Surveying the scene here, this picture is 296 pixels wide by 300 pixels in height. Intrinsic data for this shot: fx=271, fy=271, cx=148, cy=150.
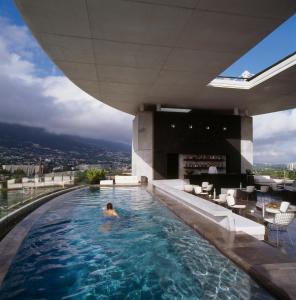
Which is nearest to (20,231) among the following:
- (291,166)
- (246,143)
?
(246,143)

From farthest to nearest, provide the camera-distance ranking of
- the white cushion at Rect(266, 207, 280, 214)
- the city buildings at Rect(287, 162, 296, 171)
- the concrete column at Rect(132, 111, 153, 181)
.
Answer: the concrete column at Rect(132, 111, 153, 181) < the city buildings at Rect(287, 162, 296, 171) < the white cushion at Rect(266, 207, 280, 214)

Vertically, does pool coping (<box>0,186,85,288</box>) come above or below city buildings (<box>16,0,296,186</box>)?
below

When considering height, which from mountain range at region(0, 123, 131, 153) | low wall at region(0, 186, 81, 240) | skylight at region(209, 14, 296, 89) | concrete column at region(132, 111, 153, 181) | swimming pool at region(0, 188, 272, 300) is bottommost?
swimming pool at region(0, 188, 272, 300)

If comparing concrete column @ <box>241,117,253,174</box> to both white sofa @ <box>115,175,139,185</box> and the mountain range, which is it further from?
the mountain range

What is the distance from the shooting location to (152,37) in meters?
7.56

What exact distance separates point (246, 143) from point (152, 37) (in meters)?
13.6

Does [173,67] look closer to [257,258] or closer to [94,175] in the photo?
[257,258]

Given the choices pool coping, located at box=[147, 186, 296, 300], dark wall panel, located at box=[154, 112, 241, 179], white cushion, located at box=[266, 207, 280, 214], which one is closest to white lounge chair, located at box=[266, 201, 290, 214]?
white cushion, located at box=[266, 207, 280, 214]

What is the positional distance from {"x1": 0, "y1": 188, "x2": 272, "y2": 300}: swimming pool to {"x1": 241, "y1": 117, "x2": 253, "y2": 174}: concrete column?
42.0 feet

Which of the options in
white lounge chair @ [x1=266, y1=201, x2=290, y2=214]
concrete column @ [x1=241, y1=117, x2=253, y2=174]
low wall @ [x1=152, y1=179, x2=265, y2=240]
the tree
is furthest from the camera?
concrete column @ [x1=241, y1=117, x2=253, y2=174]

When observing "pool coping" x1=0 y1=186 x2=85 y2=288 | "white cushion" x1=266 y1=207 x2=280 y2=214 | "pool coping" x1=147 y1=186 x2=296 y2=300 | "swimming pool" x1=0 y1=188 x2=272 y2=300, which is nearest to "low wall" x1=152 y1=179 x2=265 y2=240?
"pool coping" x1=147 y1=186 x2=296 y2=300

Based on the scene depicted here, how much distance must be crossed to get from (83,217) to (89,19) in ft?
18.5

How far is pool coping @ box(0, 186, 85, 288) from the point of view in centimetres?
433

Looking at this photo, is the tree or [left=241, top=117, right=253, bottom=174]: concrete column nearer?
the tree
